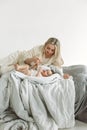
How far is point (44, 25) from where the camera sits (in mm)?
2609

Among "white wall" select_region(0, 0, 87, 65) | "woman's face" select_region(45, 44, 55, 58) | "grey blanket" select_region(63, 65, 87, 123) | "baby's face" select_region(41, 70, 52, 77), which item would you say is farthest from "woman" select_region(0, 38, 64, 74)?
"white wall" select_region(0, 0, 87, 65)

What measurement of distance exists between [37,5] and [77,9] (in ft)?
1.58

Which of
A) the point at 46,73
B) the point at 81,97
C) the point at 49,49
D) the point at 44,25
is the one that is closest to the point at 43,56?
the point at 49,49

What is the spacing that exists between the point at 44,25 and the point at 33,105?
1343 mm

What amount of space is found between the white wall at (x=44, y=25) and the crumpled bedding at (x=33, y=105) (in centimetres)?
101

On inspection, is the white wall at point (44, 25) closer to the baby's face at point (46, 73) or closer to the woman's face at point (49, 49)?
the woman's face at point (49, 49)

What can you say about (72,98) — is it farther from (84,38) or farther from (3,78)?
(84,38)

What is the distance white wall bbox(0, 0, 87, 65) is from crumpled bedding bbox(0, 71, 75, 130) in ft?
3.32

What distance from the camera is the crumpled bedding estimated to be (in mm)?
1404

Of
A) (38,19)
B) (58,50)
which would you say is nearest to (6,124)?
(58,50)

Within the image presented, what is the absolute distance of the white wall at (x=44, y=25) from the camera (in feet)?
7.99

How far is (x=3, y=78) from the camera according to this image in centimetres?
151

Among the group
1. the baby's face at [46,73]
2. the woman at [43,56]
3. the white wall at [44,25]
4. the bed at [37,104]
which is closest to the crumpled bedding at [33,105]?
the bed at [37,104]

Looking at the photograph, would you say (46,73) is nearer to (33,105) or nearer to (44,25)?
(33,105)
